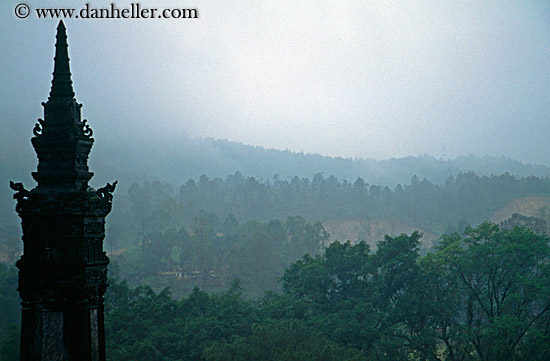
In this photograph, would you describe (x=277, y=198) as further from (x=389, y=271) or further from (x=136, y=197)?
(x=389, y=271)

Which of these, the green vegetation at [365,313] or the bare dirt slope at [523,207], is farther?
the bare dirt slope at [523,207]

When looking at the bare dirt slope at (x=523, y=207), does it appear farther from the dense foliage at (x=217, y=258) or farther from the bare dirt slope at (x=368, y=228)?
the dense foliage at (x=217, y=258)

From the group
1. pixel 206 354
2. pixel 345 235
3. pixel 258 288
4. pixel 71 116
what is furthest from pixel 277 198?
pixel 71 116

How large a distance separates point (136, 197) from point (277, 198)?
3824 cm

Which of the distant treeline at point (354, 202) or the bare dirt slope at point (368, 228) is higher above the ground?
the distant treeline at point (354, 202)

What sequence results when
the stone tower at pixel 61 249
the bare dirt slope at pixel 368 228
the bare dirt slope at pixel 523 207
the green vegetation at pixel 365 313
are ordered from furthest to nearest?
the bare dirt slope at pixel 523 207 → the bare dirt slope at pixel 368 228 → the green vegetation at pixel 365 313 → the stone tower at pixel 61 249

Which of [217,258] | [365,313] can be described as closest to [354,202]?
[217,258]

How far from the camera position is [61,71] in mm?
10148

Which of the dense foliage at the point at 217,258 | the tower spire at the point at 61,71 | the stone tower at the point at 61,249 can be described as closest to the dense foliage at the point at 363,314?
the stone tower at the point at 61,249

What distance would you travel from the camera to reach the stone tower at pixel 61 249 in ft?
30.5

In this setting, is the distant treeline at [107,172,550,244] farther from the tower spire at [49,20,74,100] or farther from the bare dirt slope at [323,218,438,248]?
the tower spire at [49,20,74,100]

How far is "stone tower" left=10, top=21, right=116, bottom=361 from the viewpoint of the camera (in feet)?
30.5

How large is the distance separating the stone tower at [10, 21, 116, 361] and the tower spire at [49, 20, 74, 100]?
0.17 ft

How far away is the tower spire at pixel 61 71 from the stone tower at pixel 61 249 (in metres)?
0.05
